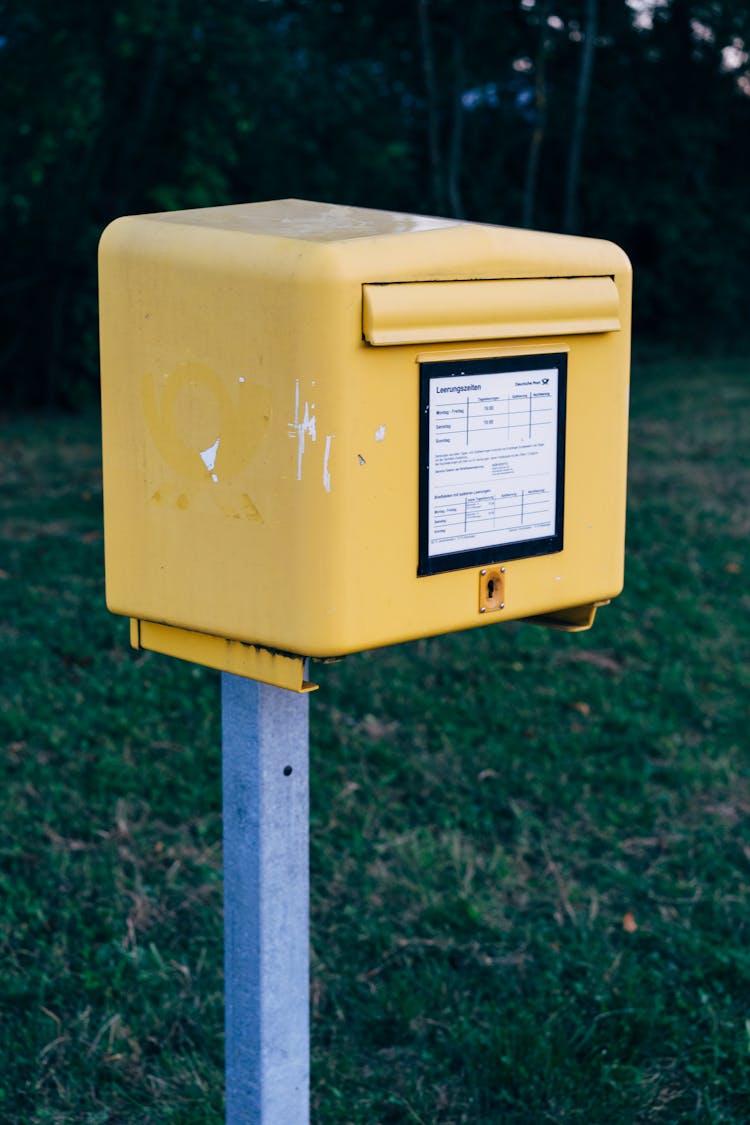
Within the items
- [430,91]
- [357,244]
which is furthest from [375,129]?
[357,244]

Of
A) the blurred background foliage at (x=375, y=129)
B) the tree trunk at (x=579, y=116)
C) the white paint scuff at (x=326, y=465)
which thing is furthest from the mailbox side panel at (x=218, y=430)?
the tree trunk at (x=579, y=116)

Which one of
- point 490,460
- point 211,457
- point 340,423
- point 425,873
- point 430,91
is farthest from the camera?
point 430,91

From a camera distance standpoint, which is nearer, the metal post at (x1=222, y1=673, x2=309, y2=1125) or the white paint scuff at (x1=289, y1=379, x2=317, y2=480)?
the white paint scuff at (x1=289, y1=379, x2=317, y2=480)

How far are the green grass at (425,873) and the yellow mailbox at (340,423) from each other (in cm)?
119

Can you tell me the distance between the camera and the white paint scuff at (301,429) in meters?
1.82

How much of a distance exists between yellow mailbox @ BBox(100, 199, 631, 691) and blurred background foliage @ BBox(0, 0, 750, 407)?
275 inches

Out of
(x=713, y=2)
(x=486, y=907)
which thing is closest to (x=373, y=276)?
(x=486, y=907)

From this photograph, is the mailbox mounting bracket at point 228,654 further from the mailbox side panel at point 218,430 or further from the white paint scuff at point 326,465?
the white paint scuff at point 326,465

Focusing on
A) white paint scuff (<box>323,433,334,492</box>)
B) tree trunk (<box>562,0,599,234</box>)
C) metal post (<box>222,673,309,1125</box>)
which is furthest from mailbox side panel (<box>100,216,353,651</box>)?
tree trunk (<box>562,0,599,234</box>)

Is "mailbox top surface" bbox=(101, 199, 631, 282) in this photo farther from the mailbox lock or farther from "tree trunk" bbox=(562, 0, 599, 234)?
"tree trunk" bbox=(562, 0, 599, 234)

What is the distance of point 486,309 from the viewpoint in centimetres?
198

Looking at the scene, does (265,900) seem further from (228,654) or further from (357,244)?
(357,244)

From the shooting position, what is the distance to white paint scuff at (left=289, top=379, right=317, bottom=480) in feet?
5.96

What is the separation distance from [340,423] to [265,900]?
731mm
